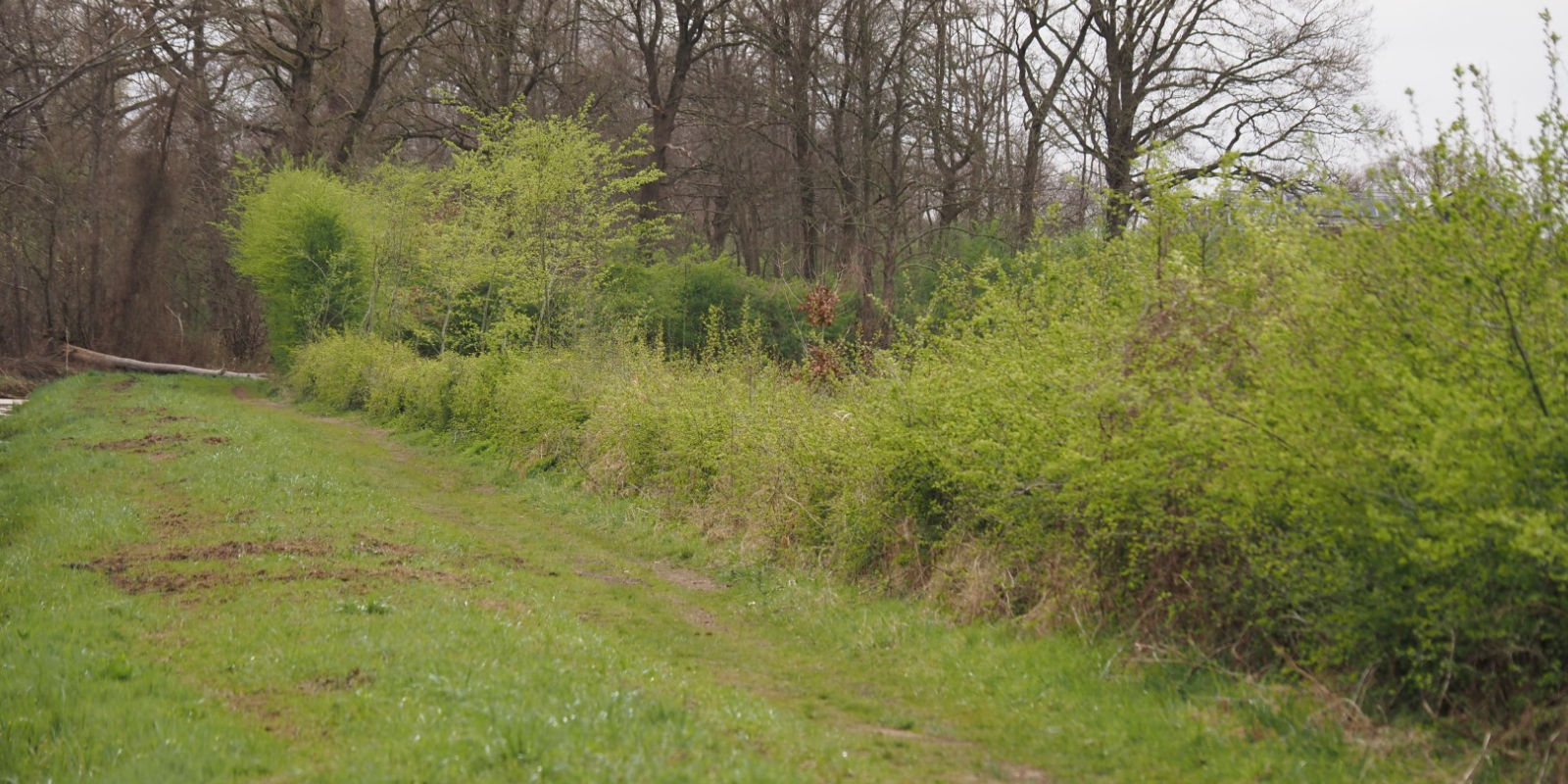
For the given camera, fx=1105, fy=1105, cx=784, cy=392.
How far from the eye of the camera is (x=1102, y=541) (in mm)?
7258

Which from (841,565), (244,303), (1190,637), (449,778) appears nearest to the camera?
(449,778)

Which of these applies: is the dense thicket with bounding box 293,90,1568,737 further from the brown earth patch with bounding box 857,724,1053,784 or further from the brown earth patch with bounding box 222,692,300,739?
the brown earth patch with bounding box 222,692,300,739

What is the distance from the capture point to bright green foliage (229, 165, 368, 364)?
1251 inches

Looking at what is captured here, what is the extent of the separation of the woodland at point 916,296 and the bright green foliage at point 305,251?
0.13 meters

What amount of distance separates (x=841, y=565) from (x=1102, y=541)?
293 cm

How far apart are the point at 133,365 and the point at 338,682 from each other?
35.8 metres

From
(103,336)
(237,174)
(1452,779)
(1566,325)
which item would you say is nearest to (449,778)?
(1452,779)

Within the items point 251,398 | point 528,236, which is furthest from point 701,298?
point 251,398

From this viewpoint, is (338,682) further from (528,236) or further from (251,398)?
(251,398)

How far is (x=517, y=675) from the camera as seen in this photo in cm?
602

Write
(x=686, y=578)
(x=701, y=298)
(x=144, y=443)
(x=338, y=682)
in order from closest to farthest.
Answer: (x=338, y=682), (x=686, y=578), (x=144, y=443), (x=701, y=298)

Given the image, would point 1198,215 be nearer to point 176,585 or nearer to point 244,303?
point 176,585

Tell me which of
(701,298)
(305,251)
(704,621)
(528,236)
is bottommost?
(704,621)

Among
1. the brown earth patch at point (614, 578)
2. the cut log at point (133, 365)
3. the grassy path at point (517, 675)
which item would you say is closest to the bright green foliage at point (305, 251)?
the cut log at point (133, 365)
